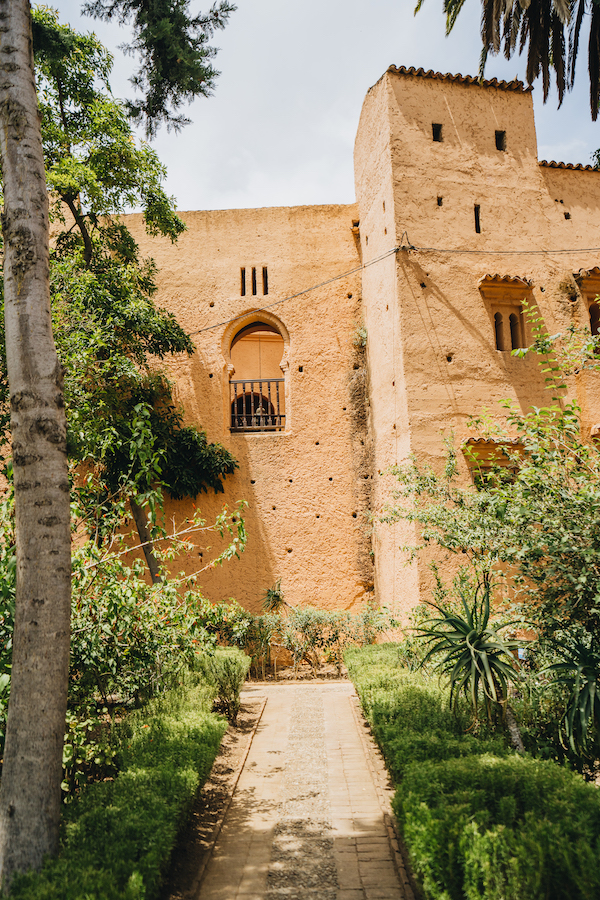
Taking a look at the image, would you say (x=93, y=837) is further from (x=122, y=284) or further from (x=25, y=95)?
(x=122, y=284)

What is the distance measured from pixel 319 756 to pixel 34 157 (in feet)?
20.9

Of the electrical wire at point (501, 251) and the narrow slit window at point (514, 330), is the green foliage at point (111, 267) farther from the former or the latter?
the narrow slit window at point (514, 330)

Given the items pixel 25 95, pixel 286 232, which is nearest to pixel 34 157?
pixel 25 95

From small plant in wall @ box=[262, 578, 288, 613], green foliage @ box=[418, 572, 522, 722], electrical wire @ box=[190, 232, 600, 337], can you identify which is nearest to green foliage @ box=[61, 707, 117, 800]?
green foliage @ box=[418, 572, 522, 722]

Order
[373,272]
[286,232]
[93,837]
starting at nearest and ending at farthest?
[93,837], [373,272], [286,232]

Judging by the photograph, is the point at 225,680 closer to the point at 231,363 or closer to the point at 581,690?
the point at 581,690

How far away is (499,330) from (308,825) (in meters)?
9.00

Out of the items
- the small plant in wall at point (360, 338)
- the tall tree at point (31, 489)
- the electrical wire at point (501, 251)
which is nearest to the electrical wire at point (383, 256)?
the electrical wire at point (501, 251)

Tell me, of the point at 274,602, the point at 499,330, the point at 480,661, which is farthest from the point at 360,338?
the point at 480,661

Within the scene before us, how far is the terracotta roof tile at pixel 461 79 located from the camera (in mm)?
11688

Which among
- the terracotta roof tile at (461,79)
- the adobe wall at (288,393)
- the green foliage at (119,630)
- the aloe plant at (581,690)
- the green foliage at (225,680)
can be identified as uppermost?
the terracotta roof tile at (461,79)

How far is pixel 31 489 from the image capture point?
3953 mm

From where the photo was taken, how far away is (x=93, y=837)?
3.73m

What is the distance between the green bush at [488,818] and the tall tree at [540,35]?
10108 mm
